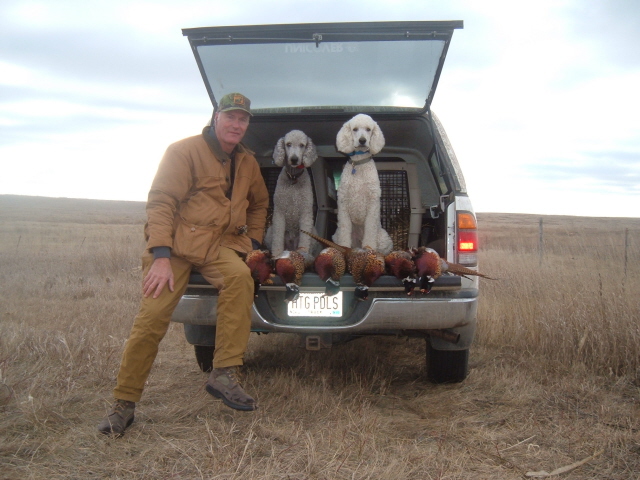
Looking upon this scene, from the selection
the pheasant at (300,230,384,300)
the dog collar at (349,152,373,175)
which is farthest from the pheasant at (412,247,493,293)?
the dog collar at (349,152,373,175)

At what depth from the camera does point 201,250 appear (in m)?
3.10

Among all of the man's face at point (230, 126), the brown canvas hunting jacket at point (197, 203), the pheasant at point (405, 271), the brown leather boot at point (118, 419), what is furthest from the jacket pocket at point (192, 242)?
the pheasant at point (405, 271)

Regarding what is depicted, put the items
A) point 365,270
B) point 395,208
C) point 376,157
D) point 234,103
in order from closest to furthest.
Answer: point 365,270, point 234,103, point 395,208, point 376,157

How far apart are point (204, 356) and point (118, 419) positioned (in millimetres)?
1241

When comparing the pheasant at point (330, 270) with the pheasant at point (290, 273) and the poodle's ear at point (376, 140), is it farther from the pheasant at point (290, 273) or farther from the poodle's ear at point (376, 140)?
the poodle's ear at point (376, 140)

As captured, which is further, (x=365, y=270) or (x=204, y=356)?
(x=204, y=356)

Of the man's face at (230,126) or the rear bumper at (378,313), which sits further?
the man's face at (230,126)

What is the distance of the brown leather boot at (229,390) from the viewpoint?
2.95 meters

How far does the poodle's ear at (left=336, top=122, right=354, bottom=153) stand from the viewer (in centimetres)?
427

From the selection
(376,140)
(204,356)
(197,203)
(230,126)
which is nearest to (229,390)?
(197,203)

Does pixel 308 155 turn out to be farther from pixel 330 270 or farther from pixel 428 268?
pixel 428 268

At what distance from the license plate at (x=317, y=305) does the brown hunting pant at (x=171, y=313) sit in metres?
0.29

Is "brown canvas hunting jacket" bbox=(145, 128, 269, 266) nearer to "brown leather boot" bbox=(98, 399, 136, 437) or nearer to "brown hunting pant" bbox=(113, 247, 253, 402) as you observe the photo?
"brown hunting pant" bbox=(113, 247, 253, 402)

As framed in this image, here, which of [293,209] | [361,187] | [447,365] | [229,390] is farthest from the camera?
[293,209]
